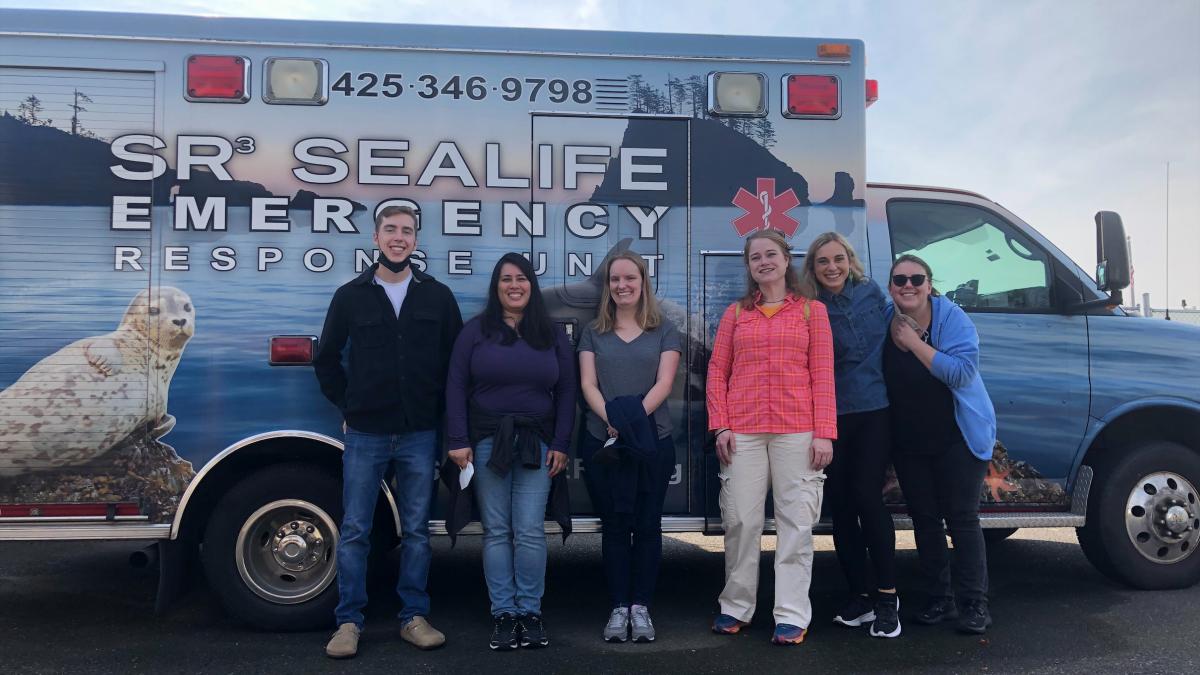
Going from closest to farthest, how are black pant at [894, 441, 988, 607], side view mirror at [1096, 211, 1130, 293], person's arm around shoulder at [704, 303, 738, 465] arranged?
person's arm around shoulder at [704, 303, 738, 465] → black pant at [894, 441, 988, 607] → side view mirror at [1096, 211, 1130, 293]

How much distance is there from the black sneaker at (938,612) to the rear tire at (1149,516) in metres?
1.15

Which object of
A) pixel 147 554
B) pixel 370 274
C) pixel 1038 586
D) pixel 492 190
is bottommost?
pixel 1038 586

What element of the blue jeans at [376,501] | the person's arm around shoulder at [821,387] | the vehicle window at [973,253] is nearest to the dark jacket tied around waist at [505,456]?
the blue jeans at [376,501]

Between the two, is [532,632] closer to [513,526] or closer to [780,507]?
[513,526]

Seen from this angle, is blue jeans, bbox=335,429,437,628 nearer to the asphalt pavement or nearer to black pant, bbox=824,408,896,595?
the asphalt pavement

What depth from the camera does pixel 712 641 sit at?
4266mm

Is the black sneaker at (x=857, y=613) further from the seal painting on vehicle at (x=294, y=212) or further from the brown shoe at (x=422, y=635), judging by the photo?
the brown shoe at (x=422, y=635)

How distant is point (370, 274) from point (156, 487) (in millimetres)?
1448

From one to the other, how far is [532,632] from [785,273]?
6.78 ft

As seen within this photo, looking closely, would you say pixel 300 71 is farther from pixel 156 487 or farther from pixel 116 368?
pixel 156 487

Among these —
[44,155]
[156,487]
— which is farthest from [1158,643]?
[44,155]

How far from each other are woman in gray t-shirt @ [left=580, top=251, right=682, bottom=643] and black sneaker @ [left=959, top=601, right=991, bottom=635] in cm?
154

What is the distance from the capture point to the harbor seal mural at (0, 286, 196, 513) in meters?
4.12

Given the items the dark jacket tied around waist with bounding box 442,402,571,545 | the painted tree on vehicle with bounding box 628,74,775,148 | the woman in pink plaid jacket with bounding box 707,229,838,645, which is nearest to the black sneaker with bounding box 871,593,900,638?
the woman in pink plaid jacket with bounding box 707,229,838,645
